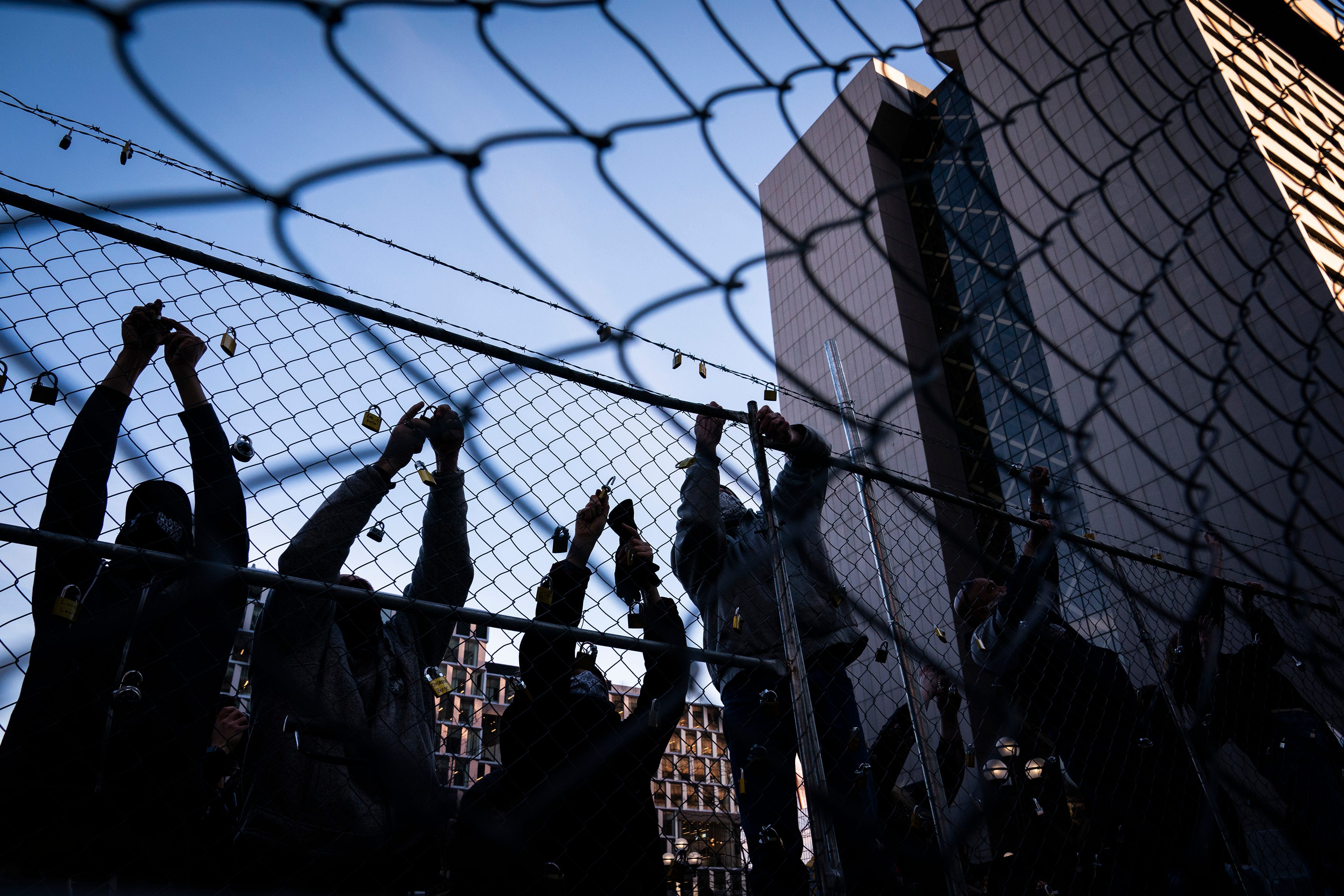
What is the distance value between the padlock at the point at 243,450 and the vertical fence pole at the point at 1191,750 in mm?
2341

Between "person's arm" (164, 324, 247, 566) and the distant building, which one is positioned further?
the distant building

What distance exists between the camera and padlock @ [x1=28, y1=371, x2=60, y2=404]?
1530mm

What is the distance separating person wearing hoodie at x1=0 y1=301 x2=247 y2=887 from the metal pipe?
0.02 metres

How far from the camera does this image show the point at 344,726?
1.67m

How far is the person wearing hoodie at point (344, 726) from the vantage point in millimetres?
1595

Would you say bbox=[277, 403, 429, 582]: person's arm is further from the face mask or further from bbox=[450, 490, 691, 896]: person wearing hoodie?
the face mask

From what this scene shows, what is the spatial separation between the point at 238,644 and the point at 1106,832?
8.33 feet

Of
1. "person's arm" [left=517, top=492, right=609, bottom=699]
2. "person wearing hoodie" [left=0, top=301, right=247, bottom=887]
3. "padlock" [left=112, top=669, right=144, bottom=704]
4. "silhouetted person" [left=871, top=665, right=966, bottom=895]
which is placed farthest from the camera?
"silhouetted person" [left=871, top=665, right=966, bottom=895]

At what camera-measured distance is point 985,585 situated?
3.19 metres

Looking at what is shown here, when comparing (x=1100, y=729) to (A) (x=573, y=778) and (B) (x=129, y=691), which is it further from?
(B) (x=129, y=691)

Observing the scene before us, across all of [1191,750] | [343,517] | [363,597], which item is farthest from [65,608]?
[1191,750]

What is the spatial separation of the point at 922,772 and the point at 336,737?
2.00 m

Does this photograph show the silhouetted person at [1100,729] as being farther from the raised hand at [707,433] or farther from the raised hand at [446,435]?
the raised hand at [446,435]

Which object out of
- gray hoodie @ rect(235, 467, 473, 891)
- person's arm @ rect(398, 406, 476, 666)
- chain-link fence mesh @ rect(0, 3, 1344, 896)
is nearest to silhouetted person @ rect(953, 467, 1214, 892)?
chain-link fence mesh @ rect(0, 3, 1344, 896)
